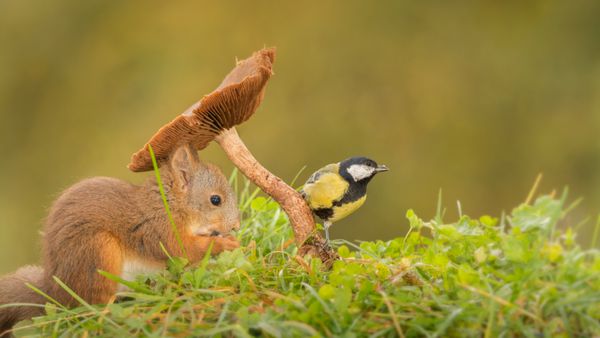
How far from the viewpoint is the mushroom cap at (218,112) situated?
2.98 metres

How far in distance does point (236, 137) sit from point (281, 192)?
12.5 inches

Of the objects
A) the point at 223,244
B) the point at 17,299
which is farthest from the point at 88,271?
the point at 223,244

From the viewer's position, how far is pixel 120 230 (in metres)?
3.15

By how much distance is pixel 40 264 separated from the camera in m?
3.31

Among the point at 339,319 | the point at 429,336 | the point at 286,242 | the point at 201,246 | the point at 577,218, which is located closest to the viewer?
the point at 429,336

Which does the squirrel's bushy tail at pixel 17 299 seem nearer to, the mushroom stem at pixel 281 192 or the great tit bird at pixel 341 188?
the mushroom stem at pixel 281 192

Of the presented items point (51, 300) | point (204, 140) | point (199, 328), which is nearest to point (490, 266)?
point (199, 328)

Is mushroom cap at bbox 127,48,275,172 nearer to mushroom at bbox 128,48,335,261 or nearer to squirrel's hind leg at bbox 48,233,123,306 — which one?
mushroom at bbox 128,48,335,261

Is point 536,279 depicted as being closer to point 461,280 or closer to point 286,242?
point 461,280

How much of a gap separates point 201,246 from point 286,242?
0.45 m

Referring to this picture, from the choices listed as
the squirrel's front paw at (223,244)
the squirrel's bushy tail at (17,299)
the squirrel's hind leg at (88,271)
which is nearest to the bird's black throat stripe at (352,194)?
the squirrel's front paw at (223,244)

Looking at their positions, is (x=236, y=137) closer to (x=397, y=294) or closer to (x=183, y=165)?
(x=183, y=165)

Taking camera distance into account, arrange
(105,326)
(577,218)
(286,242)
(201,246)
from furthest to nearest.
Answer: (286,242)
(201,246)
(577,218)
(105,326)

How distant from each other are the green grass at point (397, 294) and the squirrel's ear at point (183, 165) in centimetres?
41
